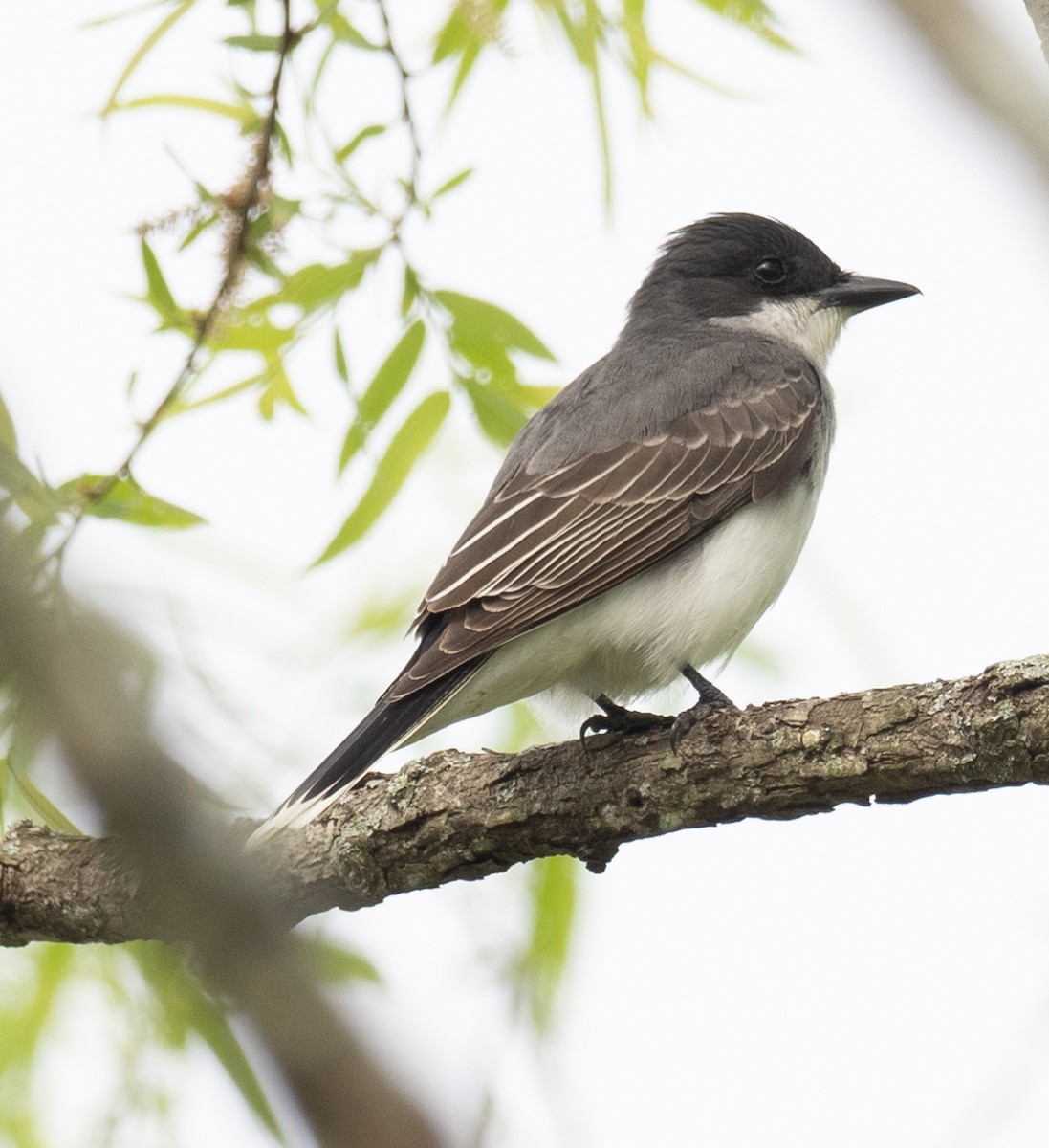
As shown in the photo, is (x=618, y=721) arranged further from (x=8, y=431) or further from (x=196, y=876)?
(x=196, y=876)

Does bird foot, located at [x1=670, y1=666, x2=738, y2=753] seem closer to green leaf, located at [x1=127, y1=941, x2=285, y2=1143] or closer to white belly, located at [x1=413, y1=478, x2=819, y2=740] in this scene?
white belly, located at [x1=413, y1=478, x2=819, y2=740]

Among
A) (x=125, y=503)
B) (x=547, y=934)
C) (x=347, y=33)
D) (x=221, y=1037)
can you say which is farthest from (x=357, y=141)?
(x=221, y=1037)

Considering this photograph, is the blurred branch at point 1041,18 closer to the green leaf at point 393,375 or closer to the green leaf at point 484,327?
the green leaf at point 484,327

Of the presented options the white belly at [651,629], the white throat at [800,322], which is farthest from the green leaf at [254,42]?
the white throat at [800,322]

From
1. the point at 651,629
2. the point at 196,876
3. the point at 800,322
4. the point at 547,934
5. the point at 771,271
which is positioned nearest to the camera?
the point at 196,876

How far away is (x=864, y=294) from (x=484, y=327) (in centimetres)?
232

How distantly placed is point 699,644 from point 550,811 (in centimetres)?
89

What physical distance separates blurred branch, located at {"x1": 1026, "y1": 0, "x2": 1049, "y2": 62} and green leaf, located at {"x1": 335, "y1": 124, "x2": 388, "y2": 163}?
5.10ft

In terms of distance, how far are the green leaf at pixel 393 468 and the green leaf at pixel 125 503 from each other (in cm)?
53

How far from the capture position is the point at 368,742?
3.56m

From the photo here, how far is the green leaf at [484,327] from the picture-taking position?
3748 millimetres

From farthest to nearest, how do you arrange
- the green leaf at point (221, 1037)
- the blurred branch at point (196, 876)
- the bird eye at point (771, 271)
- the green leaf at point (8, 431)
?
the bird eye at point (771, 271), the green leaf at point (8, 431), the green leaf at point (221, 1037), the blurred branch at point (196, 876)

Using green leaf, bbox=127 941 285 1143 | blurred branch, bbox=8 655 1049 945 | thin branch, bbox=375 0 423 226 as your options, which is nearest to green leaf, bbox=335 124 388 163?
thin branch, bbox=375 0 423 226

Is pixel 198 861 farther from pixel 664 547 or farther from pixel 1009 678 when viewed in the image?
pixel 664 547
